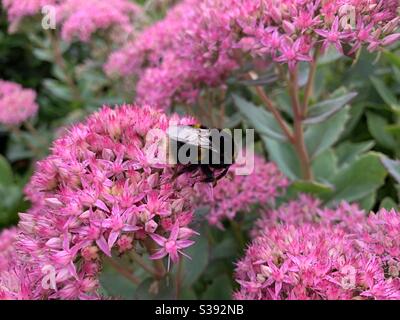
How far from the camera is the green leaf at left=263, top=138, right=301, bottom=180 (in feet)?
5.93

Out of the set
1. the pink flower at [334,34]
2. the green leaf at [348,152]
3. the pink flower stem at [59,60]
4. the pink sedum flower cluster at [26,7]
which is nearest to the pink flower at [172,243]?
the pink flower at [334,34]

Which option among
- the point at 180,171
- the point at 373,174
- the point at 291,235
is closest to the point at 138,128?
the point at 180,171

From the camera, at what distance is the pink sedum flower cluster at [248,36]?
123 centimetres

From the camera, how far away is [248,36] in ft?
4.67

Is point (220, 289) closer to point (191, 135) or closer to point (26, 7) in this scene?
point (191, 135)

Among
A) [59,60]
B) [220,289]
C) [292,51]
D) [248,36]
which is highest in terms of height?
[59,60]

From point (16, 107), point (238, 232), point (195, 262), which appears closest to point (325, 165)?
point (238, 232)

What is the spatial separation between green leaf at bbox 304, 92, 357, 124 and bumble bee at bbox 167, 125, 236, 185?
0.47 meters

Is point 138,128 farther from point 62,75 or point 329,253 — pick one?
point 62,75

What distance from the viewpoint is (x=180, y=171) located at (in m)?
1.09

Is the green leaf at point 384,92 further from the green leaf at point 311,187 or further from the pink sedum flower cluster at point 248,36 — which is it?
the pink sedum flower cluster at point 248,36

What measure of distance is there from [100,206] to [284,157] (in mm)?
957

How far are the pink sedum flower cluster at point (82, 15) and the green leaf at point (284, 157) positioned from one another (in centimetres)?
83
